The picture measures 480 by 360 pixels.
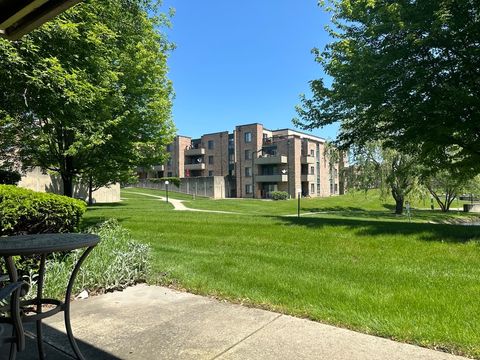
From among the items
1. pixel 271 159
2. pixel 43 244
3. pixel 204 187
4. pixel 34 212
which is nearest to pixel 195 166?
pixel 204 187

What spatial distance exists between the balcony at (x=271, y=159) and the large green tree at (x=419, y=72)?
152ft

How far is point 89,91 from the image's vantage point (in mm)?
8992

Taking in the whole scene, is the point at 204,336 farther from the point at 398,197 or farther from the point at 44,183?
the point at 398,197

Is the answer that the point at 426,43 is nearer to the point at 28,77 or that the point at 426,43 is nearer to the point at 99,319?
the point at 28,77

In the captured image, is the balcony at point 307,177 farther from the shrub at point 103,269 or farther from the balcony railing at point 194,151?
the shrub at point 103,269

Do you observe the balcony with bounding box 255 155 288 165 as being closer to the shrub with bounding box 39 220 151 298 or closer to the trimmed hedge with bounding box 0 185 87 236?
the shrub with bounding box 39 220 151 298

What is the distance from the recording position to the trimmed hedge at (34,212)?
5.09m

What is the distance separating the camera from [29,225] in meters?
5.42

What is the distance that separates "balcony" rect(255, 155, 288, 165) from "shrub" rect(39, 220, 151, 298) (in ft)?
178

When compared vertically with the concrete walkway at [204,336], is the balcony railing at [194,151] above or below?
above

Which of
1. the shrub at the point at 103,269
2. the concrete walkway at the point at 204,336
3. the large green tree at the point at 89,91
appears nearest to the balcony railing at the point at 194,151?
the large green tree at the point at 89,91

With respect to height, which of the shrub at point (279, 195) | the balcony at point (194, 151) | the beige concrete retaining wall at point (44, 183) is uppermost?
the balcony at point (194, 151)

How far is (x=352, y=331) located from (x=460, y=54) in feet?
34.9

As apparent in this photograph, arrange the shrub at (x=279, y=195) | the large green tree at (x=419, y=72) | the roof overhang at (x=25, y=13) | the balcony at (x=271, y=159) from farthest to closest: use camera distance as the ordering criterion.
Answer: the balcony at (x=271, y=159) < the shrub at (x=279, y=195) < the large green tree at (x=419, y=72) < the roof overhang at (x=25, y=13)
